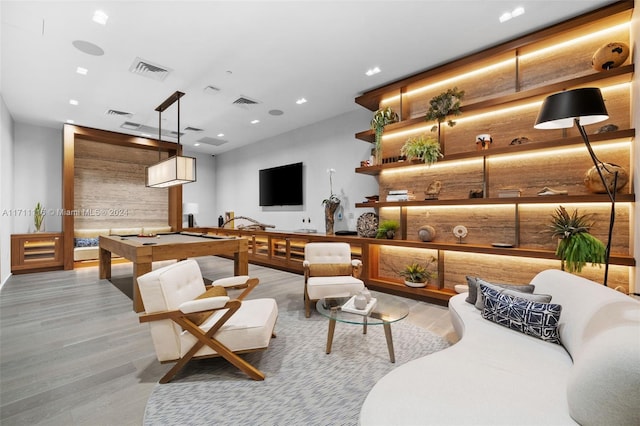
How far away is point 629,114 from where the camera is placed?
288cm

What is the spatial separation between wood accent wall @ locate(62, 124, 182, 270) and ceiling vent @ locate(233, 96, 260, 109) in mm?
1974

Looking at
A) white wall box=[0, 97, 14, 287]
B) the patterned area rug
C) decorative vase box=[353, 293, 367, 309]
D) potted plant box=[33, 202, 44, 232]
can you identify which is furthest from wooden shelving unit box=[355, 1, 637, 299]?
potted plant box=[33, 202, 44, 232]

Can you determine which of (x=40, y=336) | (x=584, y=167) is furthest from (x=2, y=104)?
(x=584, y=167)

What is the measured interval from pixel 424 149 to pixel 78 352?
4.35 meters

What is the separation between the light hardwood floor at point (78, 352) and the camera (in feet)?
5.81

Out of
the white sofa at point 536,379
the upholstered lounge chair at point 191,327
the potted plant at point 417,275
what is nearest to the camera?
the white sofa at point 536,379

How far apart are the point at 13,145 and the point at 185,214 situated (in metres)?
3.75

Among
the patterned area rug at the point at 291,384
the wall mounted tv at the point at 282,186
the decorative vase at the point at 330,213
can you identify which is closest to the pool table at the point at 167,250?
the patterned area rug at the point at 291,384

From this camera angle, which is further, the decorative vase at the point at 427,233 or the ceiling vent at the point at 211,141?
the ceiling vent at the point at 211,141

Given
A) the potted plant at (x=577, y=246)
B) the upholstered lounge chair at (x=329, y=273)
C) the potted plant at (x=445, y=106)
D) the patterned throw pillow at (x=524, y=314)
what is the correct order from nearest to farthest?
1. the patterned throw pillow at (x=524, y=314)
2. the potted plant at (x=577, y=246)
3. the upholstered lounge chair at (x=329, y=273)
4. the potted plant at (x=445, y=106)

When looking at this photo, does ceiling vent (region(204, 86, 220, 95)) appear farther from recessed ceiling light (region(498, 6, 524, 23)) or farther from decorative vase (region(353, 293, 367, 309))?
decorative vase (region(353, 293, 367, 309))

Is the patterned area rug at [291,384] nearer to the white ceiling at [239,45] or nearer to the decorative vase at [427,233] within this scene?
the decorative vase at [427,233]

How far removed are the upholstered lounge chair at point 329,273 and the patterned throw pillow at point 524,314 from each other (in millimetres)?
1331

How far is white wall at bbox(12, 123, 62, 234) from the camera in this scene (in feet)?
19.9
